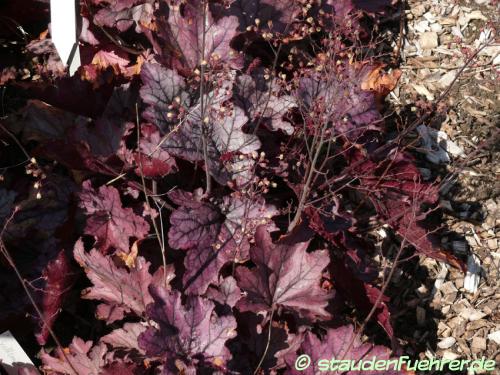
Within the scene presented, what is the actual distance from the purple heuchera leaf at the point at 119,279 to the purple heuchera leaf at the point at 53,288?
0.16ft

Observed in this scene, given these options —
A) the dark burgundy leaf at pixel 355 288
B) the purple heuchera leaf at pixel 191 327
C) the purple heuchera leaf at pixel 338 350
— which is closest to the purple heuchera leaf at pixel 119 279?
the purple heuchera leaf at pixel 191 327

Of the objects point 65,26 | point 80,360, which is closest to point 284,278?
point 80,360

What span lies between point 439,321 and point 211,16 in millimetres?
1213

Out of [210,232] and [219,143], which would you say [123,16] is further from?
[210,232]

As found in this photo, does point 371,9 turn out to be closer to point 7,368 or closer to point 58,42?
point 58,42

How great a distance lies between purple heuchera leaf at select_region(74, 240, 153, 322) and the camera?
1.68 m

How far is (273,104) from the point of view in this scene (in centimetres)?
198

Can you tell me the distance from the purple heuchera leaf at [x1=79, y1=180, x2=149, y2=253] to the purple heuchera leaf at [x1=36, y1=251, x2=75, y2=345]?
126mm

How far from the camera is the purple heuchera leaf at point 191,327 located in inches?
61.6

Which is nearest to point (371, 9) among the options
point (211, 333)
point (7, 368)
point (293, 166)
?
point (293, 166)

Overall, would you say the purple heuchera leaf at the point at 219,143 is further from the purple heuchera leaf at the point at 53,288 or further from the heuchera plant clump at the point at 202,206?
the purple heuchera leaf at the point at 53,288

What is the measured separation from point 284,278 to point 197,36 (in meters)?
0.83

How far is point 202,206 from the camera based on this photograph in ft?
5.80

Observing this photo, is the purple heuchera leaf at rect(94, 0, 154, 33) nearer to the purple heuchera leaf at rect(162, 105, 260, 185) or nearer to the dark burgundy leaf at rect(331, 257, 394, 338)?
the purple heuchera leaf at rect(162, 105, 260, 185)
